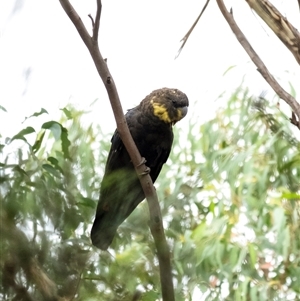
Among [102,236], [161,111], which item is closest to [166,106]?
[161,111]

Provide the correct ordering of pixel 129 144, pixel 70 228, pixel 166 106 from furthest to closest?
pixel 166 106
pixel 129 144
pixel 70 228

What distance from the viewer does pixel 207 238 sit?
3.42 feet

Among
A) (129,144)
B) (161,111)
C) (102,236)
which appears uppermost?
(161,111)

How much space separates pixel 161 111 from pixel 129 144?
0.74m

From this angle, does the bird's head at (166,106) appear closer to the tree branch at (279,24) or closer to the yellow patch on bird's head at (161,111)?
the yellow patch on bird's head at (161,111)

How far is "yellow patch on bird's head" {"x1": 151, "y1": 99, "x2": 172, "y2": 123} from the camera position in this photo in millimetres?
1630

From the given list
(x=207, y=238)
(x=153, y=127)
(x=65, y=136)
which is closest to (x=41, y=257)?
(x=65, y=136)

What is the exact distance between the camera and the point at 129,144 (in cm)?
90

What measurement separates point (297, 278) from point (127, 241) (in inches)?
36.8

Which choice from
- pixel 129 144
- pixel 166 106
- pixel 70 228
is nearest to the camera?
pixel 70 228

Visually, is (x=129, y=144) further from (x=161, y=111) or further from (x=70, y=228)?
(x=161, y=111)

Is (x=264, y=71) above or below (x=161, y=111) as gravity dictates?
below

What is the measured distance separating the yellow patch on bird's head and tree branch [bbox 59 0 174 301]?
0.71 m

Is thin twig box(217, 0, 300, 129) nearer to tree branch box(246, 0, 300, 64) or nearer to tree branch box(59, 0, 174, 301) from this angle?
tree branch box(246, 0, 300, 64)
